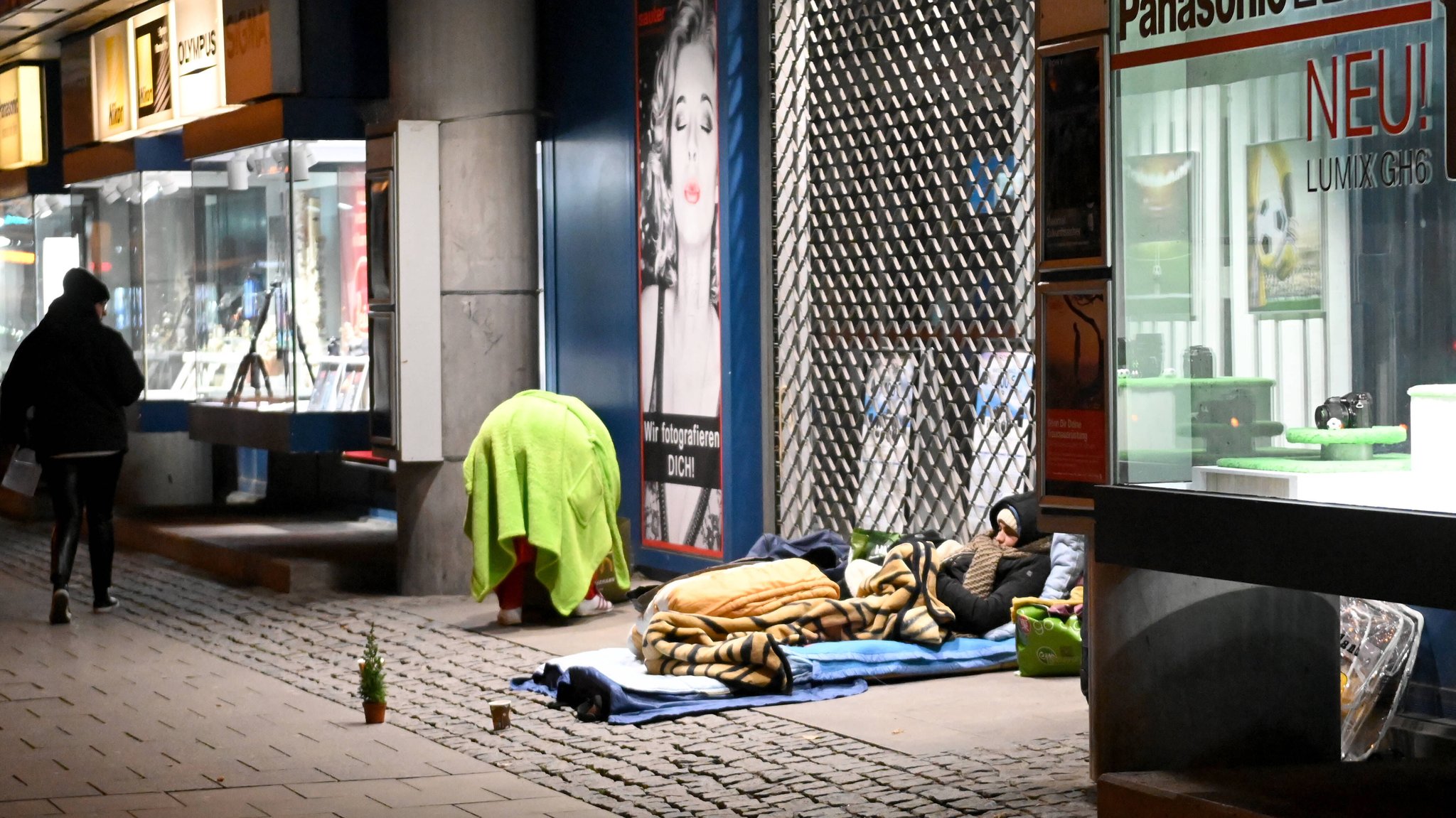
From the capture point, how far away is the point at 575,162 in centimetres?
1217

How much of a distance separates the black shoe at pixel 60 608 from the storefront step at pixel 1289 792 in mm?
7035

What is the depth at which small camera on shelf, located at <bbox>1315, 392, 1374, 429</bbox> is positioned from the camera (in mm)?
4797

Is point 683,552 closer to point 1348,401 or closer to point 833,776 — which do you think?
point 833,776

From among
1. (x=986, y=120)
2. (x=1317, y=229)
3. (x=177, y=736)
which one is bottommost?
(x=177, y=736)

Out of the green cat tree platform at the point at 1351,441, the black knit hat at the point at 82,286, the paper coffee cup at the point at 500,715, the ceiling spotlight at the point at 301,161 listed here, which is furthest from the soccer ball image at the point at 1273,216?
the ceiling spotlight at the point at 301,161

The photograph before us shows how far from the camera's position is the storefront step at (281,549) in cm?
1170

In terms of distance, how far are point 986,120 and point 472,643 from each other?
3.47m

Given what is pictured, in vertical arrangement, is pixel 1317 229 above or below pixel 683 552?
above

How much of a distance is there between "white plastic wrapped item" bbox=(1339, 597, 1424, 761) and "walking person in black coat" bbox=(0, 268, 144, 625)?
708cm

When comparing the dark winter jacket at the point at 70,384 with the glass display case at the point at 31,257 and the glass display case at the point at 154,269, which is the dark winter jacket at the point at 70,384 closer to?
the glass display case at the point at 154,269

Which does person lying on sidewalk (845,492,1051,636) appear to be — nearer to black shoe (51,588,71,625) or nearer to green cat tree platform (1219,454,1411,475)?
green cat tree platform (1219,454,1411,475)

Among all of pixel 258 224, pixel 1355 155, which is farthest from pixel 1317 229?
pixel 258 224

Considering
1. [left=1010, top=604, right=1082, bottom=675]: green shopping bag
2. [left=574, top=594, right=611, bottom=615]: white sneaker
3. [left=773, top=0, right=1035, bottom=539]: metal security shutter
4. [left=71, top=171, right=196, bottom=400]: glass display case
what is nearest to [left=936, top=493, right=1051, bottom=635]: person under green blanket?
[left=773, top=0, right=1035, bottom=539]: metal security shutter

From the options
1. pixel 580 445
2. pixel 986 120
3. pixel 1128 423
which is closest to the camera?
pixel 1128 423
